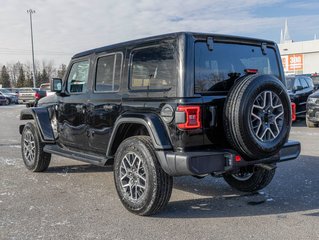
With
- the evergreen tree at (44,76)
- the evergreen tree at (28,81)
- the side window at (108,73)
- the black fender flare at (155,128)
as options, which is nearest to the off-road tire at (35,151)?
the side window at (108,73)

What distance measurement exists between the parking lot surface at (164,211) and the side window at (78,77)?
4.74 ft

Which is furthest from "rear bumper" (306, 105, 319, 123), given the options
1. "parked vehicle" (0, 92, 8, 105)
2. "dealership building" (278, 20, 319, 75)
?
"dealership building" (278, 20, 319, 75)

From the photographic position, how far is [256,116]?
4238mm

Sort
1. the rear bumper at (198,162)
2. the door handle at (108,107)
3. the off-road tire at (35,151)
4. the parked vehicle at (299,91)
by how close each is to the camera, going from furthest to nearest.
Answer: the parked vehicle at (299,91)
the off-road tire at (35,151)
the door handle at (108,107)
the rear bumper at (198,162)

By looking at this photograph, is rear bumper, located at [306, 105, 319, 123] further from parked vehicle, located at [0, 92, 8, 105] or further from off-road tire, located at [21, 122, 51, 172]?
parked vehicle, located at [0, 92, 8, 105]

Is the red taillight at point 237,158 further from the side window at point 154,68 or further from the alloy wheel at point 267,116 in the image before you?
the side window at point 154,68

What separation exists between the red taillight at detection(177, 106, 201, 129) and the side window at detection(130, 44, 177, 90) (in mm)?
342

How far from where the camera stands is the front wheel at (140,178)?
14.1 feet

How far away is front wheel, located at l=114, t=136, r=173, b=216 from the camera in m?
4.31

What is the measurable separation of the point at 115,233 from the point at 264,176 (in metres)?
2.34

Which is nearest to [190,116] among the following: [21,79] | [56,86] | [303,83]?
[56,86]

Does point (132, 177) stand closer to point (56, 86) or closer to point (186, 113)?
point (186, 113)

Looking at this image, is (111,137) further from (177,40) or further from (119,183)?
(177,40)

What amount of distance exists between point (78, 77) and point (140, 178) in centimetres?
232
